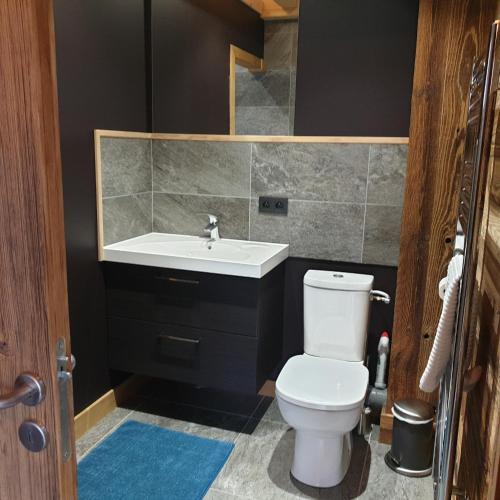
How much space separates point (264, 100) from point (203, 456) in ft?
5.91

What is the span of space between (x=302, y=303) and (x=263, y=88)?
1.16 meters

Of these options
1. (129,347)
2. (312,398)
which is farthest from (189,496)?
(129,347)

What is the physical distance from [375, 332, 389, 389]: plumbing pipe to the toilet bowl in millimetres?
195

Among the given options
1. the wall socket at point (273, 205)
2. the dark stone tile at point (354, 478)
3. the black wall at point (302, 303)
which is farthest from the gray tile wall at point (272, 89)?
the dark stone tile at point (354, 478)

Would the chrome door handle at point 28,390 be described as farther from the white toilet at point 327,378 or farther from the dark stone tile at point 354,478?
the dark stone tile at point 354,478

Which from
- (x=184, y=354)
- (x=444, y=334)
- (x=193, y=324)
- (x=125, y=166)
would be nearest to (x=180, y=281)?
(x=193, y=324)

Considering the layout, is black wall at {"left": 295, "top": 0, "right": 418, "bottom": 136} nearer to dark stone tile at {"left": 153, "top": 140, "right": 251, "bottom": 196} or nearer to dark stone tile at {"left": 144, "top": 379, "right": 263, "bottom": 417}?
dark stone tile at {"left": 153, "top": 140, "right": 251, "bottom": 196}

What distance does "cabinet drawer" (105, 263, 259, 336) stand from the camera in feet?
8.17

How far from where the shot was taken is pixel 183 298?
8.47 feet

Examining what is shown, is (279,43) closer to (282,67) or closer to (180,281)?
(282,67)

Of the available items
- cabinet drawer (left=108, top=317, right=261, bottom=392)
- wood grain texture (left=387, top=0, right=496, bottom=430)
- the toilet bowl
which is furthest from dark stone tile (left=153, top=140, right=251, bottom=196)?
the toilet bowl

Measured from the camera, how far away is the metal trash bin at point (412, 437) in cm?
233

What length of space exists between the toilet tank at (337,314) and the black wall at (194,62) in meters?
1.01

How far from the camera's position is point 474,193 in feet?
2.58
